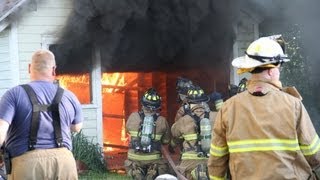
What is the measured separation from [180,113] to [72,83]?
341 cm

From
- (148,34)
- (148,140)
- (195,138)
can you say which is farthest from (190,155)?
(148,34)

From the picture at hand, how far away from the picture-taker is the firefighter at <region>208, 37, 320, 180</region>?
3166mm

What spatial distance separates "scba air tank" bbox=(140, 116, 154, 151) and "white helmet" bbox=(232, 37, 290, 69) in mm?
5040

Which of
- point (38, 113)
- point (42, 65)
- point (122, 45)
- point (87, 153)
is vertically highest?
point (122, 45)

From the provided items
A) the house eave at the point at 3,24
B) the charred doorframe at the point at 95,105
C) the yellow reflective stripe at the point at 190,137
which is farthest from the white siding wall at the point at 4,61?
the yellow reflective stripe at the point at 190,137

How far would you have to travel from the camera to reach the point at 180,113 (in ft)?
28.1

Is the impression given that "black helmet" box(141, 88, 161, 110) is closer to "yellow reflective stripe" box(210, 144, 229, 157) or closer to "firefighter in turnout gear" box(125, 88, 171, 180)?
"firefighter in turnout gear" box(125, 88, 171, 180)

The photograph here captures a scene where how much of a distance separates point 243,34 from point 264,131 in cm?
893

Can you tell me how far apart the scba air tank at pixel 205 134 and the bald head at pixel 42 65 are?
145 inches

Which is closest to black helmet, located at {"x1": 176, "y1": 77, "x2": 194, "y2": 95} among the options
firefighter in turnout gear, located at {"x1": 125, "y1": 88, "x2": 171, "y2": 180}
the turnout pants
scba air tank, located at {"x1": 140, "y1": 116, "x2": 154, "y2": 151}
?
firefighter in turnout gear, located at {"x1": 125, "y1": 88, "x2": 171, "y2": 180}

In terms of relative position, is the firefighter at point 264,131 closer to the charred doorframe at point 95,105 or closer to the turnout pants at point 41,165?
the turnout pants at point 41,165

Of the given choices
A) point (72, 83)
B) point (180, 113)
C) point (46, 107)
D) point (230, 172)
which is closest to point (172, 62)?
point (72, 83)

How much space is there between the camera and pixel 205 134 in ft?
25.5

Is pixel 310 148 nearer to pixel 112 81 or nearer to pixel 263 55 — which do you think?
pixel 263 55
